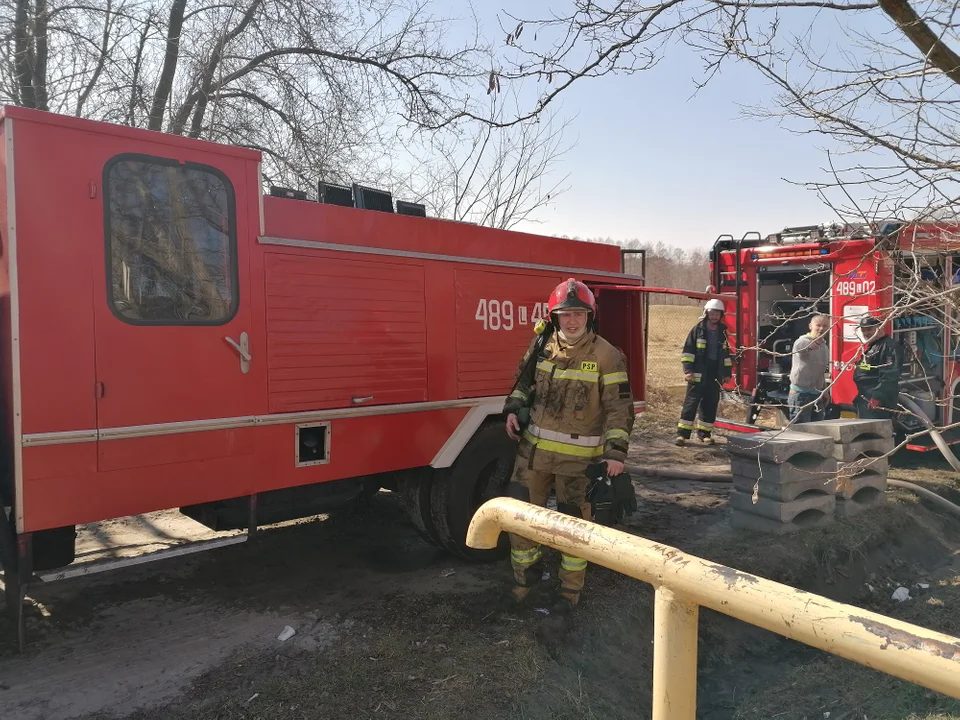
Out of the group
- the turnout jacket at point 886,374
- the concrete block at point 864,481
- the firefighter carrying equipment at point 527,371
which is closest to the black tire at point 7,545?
the firefighter carrying equipment at point 527,371

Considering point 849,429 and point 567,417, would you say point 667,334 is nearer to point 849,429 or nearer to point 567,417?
point 849,429

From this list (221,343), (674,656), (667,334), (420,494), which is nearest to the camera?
(674,656)

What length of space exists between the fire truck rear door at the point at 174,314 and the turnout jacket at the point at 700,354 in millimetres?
6475

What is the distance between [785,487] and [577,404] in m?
2.23

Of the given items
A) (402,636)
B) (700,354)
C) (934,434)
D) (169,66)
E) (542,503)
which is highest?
(169,66)

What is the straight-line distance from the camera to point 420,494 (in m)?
4.79

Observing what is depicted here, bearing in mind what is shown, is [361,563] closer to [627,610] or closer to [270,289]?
[627,610]

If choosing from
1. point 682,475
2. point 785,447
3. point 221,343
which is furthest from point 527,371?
point 682,475

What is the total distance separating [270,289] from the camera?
3.76 m

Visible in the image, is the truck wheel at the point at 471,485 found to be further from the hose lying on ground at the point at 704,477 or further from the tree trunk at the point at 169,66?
the tree trunk at the point at 169,66

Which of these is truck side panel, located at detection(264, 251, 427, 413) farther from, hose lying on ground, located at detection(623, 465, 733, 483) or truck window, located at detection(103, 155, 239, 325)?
hose lying on ground, located at detection(623, 465, 733, 483)

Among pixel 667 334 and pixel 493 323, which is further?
pixel 667 334

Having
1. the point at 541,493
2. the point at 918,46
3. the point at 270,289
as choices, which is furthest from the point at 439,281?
the point at 918,46

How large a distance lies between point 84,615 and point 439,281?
2.94m
